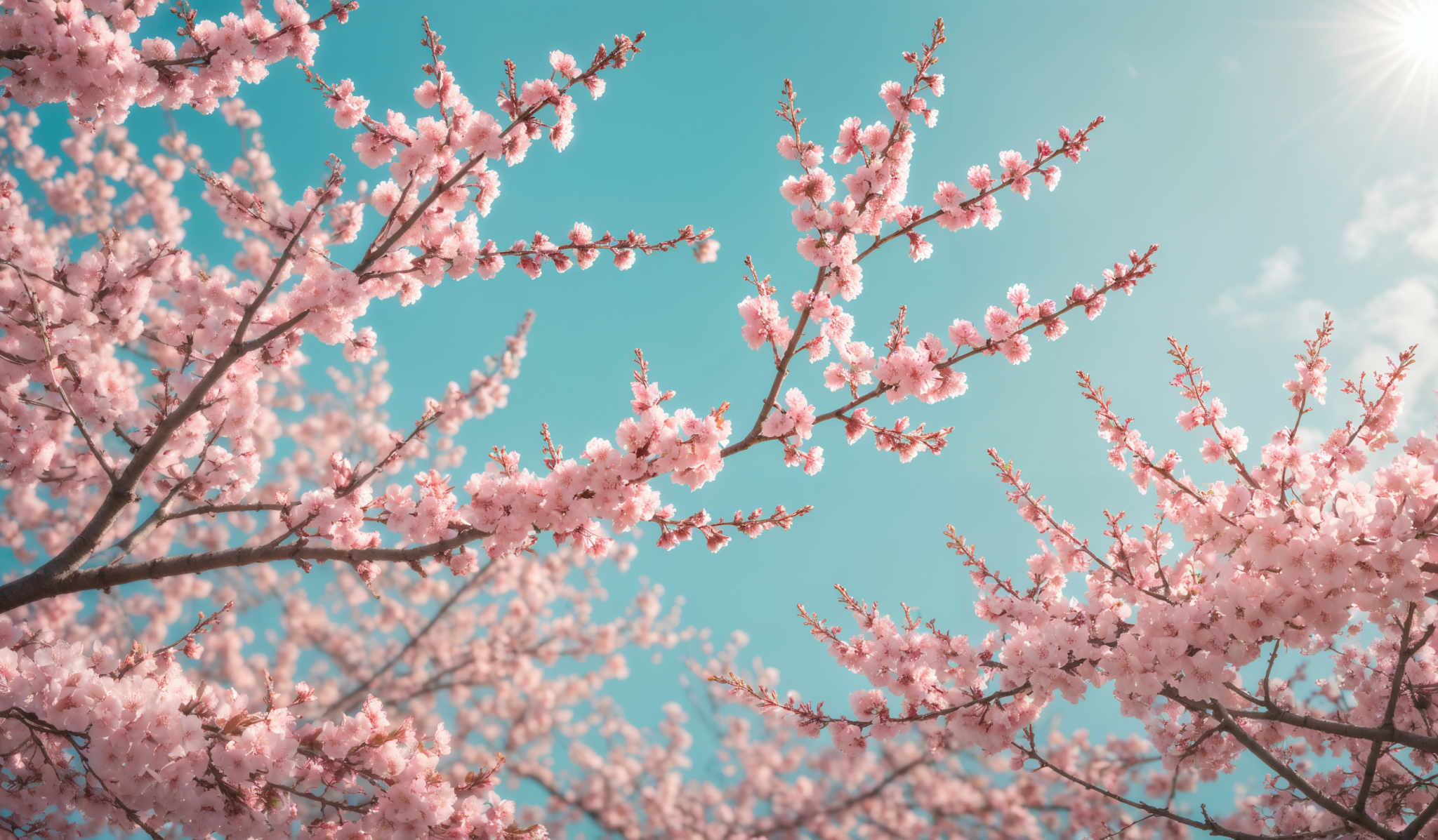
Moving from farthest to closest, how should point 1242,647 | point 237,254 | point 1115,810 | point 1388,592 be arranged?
point 1115,810 < point 237,254 < point 1242,647 < point 1388,592

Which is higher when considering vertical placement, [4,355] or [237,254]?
[237,254]

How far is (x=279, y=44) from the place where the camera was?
4.30 meters

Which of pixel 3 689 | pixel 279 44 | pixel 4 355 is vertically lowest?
pixel 3 689

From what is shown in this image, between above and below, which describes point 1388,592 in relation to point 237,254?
below

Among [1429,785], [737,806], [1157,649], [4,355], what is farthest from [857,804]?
[4,355]

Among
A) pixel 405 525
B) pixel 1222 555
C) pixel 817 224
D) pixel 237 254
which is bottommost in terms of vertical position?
pixel 405 525

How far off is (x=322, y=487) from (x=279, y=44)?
115 inches

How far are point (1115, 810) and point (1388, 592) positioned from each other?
9.02m

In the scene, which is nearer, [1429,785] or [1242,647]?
[1242,647]

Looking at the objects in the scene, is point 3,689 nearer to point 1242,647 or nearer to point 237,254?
point 1242,647

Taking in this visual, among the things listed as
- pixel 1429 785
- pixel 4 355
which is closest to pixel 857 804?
pixel 1429 785

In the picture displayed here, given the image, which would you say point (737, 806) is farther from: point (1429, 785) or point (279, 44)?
point (279, 44)

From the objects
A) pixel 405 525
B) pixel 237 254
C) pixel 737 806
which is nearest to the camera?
pixel 405 525

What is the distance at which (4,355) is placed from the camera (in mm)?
4191
